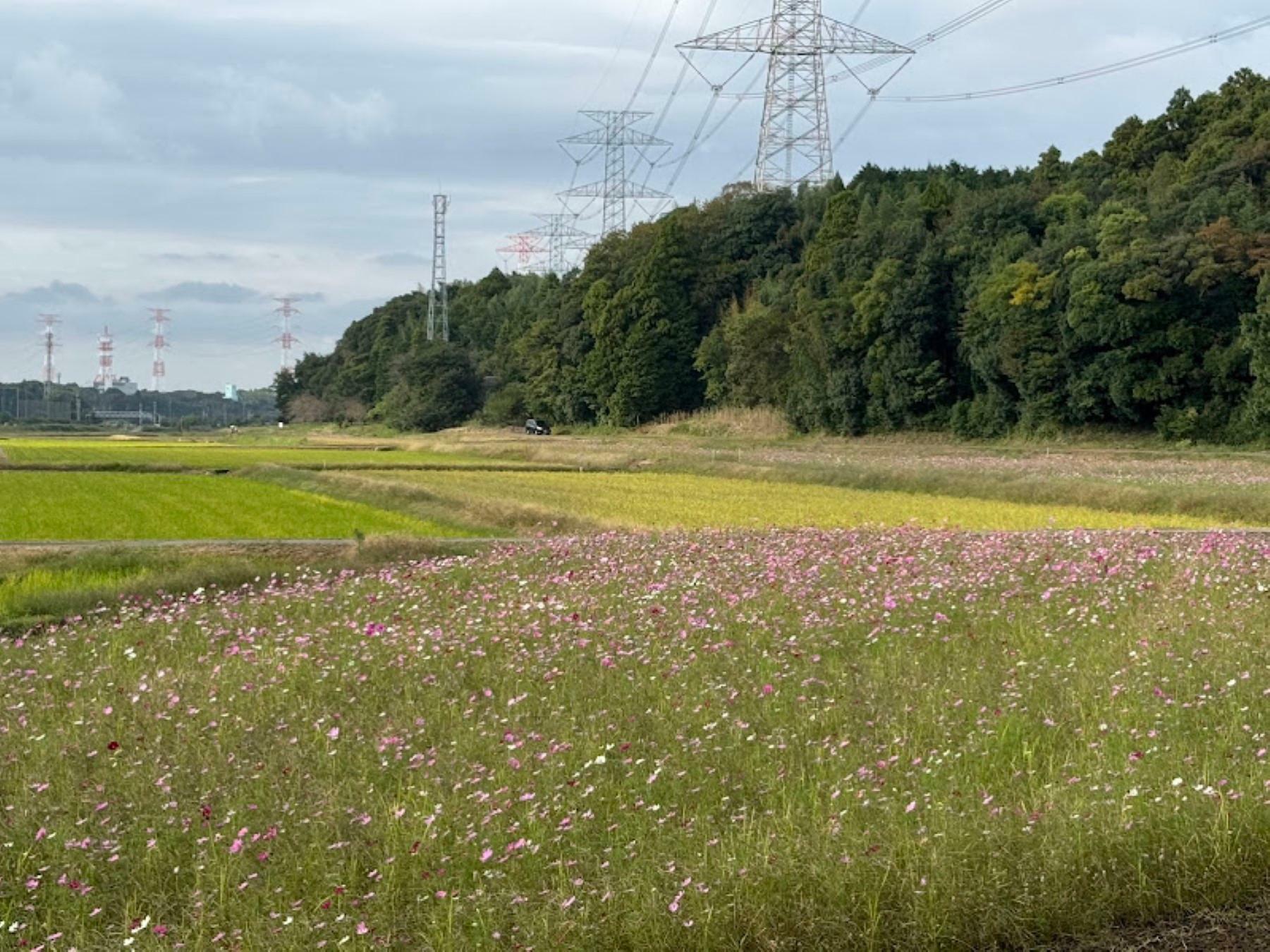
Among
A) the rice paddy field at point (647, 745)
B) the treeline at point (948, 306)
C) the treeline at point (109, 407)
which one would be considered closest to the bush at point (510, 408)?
the treeline at point (948, 306)

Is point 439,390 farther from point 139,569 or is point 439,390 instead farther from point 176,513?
point 139,569

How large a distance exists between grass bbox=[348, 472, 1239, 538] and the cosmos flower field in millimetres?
9615

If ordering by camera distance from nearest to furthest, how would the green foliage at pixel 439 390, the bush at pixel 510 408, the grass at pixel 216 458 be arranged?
the grass at pixel 216 458 < the bush at pixel 510 408 < the green foliage at pixel 439 390

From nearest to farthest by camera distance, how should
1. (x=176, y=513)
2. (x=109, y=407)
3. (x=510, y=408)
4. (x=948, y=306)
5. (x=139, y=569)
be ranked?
(x=139, y=569), (x=176, y=513), (x=948, y=306), (x=510, y=408), (x=109, y=407)

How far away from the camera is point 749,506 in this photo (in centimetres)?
2680

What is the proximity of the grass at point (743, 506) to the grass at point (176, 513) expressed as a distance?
2.48 metres

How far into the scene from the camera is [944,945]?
514 cm

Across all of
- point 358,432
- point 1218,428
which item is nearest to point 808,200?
point 1218,428

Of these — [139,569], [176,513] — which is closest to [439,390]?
[176,513]

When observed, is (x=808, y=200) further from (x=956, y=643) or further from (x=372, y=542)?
(x=956, y=643)

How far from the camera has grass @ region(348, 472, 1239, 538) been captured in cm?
2225

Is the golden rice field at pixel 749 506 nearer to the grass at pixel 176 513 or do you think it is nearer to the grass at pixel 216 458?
the grass at pixel 176 513

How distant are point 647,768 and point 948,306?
5280 cm

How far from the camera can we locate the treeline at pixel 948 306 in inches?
1817
